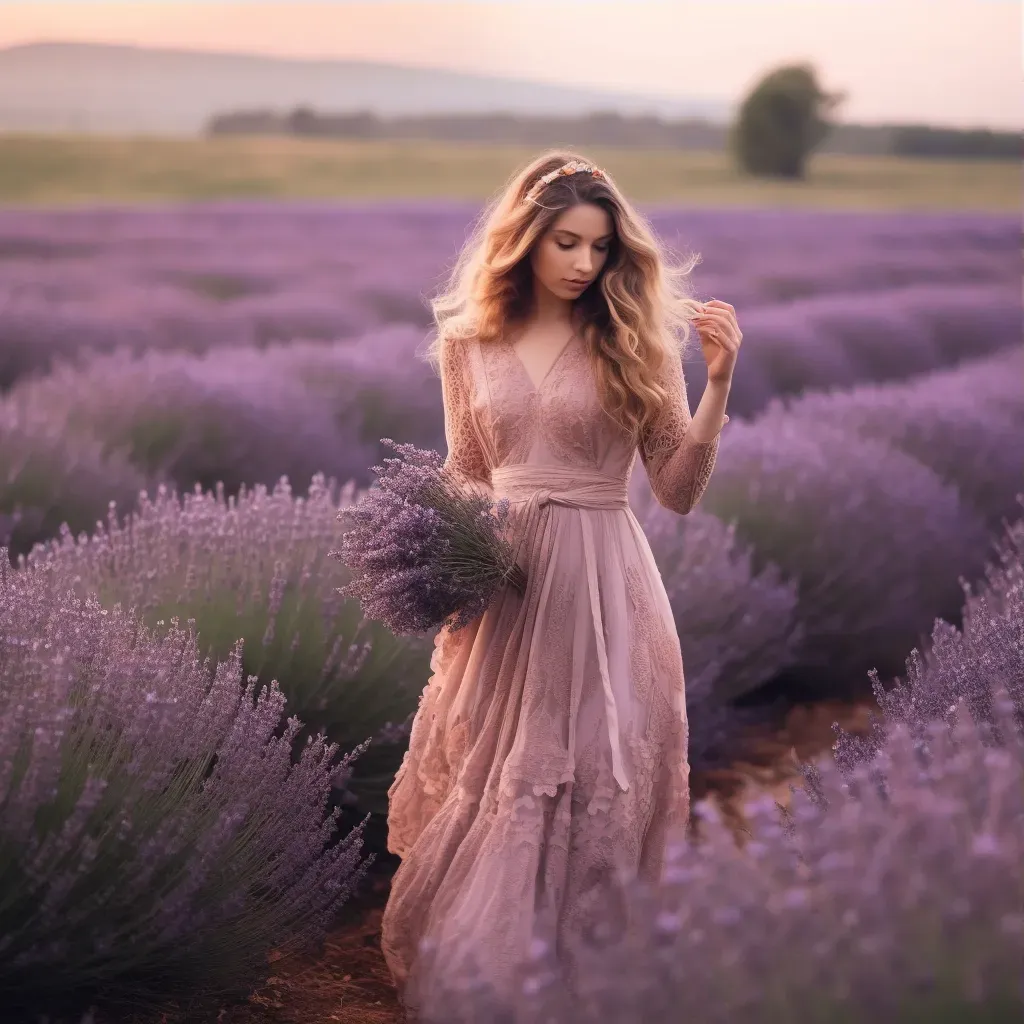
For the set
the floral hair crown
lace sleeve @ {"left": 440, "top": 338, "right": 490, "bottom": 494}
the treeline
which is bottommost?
lace sleeve @ {"left": 440, "top": 338, "right": 490, "bottom": 494}

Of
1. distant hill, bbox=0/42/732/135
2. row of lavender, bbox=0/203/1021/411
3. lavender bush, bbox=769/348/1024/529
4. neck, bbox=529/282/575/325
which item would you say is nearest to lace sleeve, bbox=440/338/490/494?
neck, bbox=529/282/575/325

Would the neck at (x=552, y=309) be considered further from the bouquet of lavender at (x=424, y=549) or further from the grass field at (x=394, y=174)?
the grass field at (x=394, y=174)

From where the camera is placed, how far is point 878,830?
47.0 inches

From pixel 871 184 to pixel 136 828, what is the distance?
853cm

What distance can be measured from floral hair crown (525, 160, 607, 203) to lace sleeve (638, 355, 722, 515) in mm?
331

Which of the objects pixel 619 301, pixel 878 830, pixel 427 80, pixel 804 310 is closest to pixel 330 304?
pixel 427 80

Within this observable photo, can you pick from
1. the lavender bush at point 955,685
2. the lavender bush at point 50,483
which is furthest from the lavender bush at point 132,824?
the lavender bush at point 50,483

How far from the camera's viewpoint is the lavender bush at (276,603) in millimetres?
2537

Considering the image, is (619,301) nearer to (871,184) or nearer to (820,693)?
(820,693)

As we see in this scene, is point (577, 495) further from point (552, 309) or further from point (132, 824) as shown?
point (132, 824)

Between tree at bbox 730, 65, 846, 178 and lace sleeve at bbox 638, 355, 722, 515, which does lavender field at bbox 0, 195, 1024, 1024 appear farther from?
tree at bbox 730, 65, 846, 178

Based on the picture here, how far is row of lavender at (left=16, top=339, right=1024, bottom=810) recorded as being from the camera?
2598 millimetres

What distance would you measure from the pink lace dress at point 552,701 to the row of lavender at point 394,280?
3.36 meters

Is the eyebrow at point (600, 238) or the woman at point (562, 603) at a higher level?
the eyebrow at point (600, 238)
